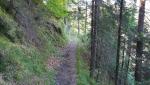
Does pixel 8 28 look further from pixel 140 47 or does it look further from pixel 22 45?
pixel 140 47

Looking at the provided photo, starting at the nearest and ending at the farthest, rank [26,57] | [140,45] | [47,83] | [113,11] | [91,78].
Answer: [47,83], [26,57], [140,45], [91,78], [113,11]

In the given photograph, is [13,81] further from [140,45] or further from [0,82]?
[140,45]

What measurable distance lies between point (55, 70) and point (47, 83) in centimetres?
375

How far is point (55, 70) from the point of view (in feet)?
59.0

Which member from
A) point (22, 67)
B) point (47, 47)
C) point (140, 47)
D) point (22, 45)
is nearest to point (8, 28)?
point (22, 45)

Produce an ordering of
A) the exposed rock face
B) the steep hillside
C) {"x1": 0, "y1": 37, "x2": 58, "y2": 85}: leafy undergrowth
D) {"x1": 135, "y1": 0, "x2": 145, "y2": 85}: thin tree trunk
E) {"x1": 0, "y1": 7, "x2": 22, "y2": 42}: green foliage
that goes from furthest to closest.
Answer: the exposed rock face → {"x1": 135, "y1": 0, "x2": 145, "y2": 85}: thin tree trunk → {"x1": 0, "y1": 7, "x2": 22, "y2": 42}: green foliage → the steep hillside → {"x1": 0, "y1": 37, "x2": 58, "y2": 85}: leafy undergrowth

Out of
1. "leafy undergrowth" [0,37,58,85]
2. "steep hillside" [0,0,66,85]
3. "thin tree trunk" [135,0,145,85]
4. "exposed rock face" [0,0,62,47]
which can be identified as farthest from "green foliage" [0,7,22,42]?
"thin tree trunk" [135,0,145,85]

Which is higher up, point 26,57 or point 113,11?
point 113,11

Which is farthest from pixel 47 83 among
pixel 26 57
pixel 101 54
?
pixel 101 54

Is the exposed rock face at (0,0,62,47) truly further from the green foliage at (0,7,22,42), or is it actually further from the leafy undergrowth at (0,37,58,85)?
the leafy undergrowth at (0,37,58,85)

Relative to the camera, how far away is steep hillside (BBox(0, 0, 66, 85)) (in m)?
12.7

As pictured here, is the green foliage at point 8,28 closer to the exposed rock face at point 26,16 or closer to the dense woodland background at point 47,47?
the dense woodland background at point 47,47

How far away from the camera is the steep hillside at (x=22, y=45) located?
499 inches

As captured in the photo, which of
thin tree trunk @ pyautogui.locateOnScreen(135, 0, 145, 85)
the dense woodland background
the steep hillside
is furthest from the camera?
thin tree trunk @ pyautogui.locateOnScreen(135, 0, 145, 85)
